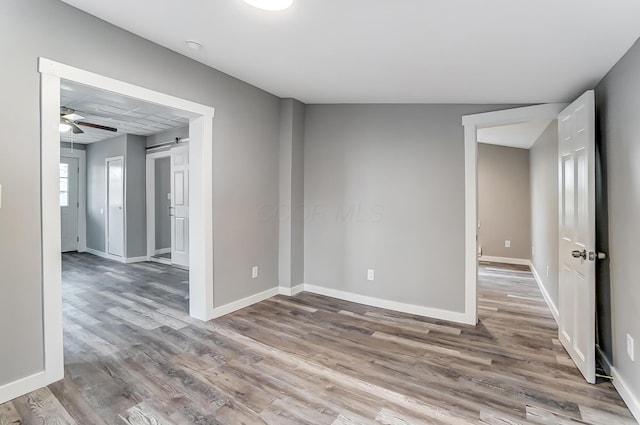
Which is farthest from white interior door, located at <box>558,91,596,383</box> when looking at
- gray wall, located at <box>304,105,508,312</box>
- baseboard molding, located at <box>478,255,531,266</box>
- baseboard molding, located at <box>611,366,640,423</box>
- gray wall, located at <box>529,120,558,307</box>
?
baseboard molding, located at <box>478,255,531,266</box>

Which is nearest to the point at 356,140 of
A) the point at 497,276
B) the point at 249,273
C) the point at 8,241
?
the point at 249,273

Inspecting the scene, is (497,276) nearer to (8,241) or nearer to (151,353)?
(151,353)

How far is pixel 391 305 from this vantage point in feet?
11.9

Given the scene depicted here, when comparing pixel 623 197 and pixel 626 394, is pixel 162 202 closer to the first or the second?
pixel 623 197

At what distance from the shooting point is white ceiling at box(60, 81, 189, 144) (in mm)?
3750

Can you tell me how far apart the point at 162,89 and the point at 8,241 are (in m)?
1.52

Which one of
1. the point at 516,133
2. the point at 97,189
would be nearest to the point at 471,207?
the point at 516,133

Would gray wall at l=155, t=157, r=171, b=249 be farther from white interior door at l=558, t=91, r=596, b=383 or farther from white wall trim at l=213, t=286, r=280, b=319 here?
white interior door at l=558, t=91, r=596, b=383

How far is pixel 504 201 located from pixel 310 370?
18.9 ft

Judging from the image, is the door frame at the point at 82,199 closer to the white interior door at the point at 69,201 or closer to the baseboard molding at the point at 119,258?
the white interior door at the point at 69,201

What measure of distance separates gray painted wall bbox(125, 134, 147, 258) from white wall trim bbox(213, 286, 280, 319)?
12.2 feet

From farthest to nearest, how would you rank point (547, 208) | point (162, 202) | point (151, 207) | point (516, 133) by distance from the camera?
1. point (162, 202)
2. point (151, 207)
3. point (516, 133)
4. point (547, 208)

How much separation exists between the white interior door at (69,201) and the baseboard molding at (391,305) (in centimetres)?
612

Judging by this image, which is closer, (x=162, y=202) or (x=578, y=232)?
(x=578, y=232)
